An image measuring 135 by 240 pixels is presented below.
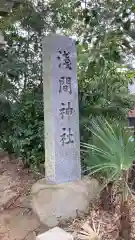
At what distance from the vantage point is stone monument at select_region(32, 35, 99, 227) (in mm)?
3025

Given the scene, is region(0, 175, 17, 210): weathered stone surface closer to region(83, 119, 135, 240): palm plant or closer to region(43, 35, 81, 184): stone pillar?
region(43, 35, 81, 184): stone pillar

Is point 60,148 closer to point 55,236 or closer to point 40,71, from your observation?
point 55,236

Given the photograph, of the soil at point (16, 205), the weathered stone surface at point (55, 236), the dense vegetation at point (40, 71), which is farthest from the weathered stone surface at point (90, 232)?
the dense vegetation at point (40, 71)

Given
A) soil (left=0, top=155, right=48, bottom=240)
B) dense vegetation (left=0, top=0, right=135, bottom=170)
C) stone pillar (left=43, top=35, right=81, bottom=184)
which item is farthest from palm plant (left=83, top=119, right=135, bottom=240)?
dense vegetation (left=0, top=0, right=135, bottom=170)

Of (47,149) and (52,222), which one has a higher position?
(47,149)

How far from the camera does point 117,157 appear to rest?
2322 mm

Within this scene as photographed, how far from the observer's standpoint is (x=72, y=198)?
3.04 meters

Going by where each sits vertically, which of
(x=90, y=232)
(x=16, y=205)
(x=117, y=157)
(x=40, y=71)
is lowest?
(x=90, y=232)

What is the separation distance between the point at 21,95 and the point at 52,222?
292 cm

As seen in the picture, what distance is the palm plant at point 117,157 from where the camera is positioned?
90.8 inches

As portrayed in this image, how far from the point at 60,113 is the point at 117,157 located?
1043 mm

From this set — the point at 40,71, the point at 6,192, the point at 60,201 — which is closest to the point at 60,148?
the point at 60,201

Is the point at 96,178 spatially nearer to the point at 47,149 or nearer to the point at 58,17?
the point at 47,149

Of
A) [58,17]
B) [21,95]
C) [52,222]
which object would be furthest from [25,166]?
[58,17]
